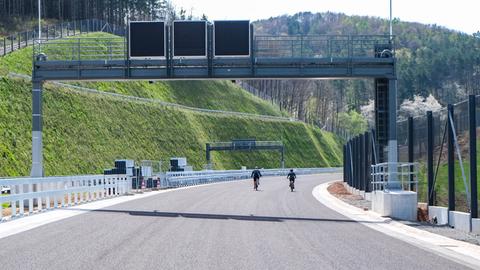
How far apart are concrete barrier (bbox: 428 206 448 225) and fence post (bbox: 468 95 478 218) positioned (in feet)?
9.81

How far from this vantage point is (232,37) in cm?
3509

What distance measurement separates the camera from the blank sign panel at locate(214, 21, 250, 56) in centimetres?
3484

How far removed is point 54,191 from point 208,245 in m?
15.5

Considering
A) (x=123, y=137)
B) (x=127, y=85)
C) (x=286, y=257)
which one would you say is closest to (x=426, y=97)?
(x=127, y=85)

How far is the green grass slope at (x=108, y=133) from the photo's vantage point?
6006 centimetres

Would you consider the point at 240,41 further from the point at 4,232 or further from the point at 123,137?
the point at 123,137

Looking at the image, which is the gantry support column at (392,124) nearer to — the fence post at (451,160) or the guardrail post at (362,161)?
the guardrail post at (362,161)

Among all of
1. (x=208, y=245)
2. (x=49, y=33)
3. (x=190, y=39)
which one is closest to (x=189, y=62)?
(x=190, y=39)

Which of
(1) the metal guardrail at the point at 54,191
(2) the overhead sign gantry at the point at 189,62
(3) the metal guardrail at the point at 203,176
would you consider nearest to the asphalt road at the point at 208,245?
(1) the metal guardrail at the point at 54,191

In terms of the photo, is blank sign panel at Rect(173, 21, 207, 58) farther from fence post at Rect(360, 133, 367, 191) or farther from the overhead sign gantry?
fence post at Rect(360, 133, 367, 191)

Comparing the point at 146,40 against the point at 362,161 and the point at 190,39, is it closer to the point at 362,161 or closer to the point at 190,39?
the point at 190,39

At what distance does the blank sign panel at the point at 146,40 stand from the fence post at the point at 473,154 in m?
17.5

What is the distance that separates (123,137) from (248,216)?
2165 inches

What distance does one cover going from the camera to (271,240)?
17.0 m
